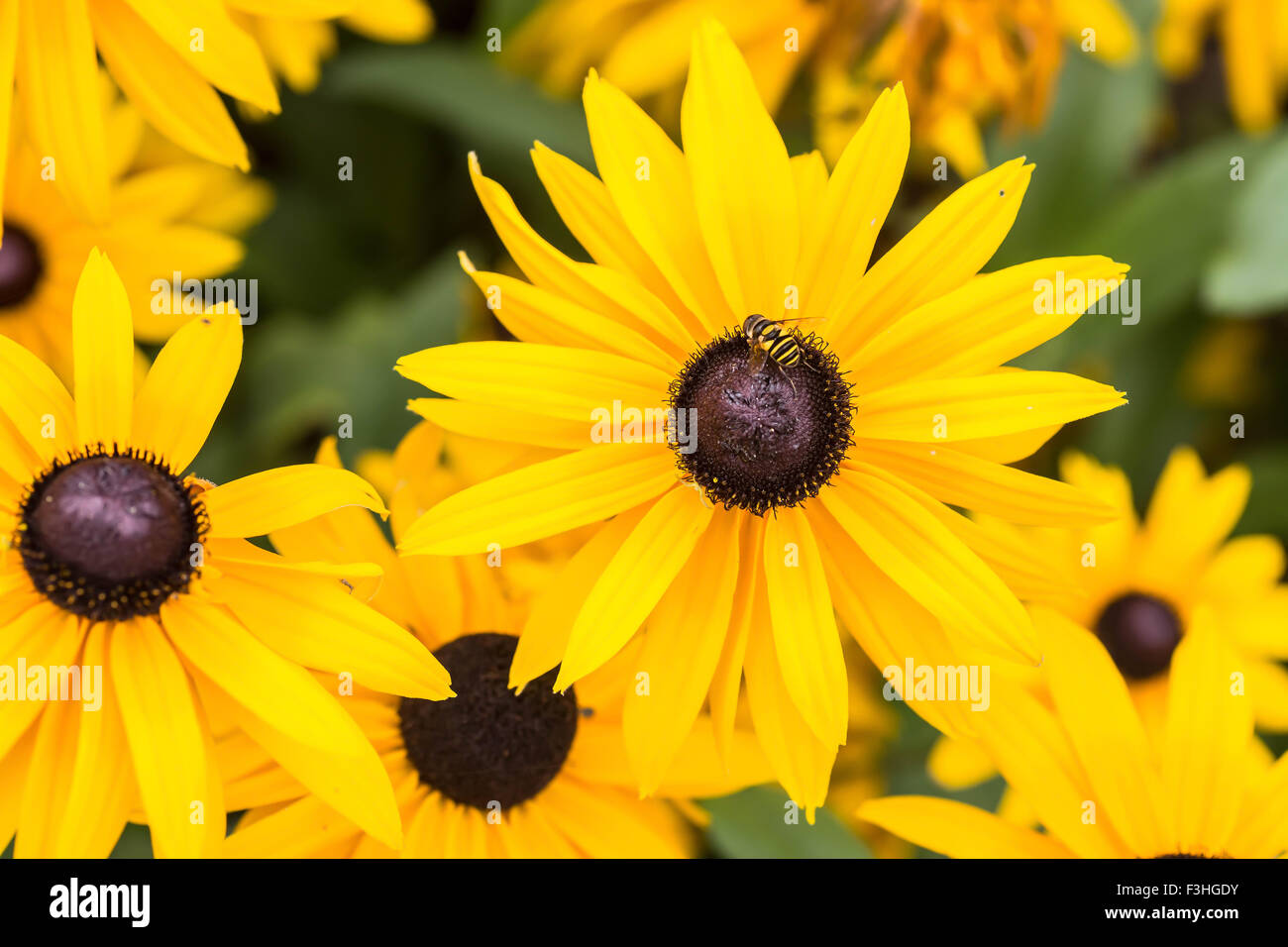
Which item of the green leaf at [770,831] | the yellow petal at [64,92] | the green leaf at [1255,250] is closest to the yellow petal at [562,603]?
the green leaf at [770,831]

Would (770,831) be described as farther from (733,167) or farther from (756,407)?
(733,167)

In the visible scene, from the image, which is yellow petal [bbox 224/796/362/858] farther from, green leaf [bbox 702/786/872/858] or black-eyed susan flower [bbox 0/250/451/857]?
green leaf [bbox 702/786/872/858]

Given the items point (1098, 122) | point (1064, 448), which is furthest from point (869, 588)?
point (1098, 122)

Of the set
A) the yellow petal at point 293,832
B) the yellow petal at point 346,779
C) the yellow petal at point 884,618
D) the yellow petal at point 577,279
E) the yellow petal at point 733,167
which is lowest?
the yellow petal at point 293,832

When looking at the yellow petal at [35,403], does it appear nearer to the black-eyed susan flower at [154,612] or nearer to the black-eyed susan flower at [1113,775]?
the black-eyed susan flower at [154,612]

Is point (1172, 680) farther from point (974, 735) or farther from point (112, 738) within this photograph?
point (112, 738)

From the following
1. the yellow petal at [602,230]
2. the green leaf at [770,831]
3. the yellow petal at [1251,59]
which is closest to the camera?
the yellow petal at [602,230]

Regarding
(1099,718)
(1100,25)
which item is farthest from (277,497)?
(1100,25)
